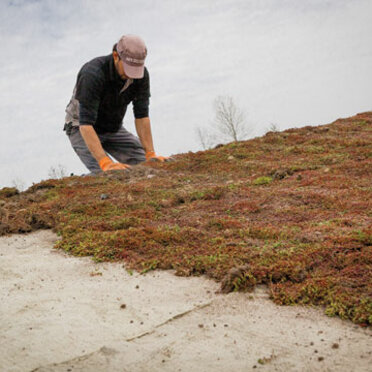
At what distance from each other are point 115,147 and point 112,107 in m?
1.48

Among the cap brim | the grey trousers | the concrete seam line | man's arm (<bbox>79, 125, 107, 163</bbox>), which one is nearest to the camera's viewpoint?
the concrete seam line

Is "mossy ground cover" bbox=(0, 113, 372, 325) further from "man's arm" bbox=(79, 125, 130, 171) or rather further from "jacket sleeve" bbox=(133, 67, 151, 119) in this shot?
"jacket sleeve" bbox=(133, 67, 151, 119)

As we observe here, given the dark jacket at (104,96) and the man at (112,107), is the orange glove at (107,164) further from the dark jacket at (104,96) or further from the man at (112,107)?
the dark jacket at (104,96)

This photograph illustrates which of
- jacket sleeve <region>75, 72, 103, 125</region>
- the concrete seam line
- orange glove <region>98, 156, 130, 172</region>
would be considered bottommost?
the concrete seam line

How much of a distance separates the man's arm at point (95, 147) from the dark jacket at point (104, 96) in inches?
6.3

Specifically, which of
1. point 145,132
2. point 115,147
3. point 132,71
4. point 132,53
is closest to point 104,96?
point 132,71

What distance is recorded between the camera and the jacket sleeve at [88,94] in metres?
8.48

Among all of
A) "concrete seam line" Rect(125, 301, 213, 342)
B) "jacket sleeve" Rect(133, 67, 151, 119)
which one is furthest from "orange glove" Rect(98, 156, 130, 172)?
"concrete seam line" Rect(125, 301, 213, 342)

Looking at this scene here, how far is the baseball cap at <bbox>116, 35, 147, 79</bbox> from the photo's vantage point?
7.99 m

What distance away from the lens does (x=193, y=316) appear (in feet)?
12.0

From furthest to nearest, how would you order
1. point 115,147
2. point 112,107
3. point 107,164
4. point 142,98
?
1. point 115,147
2. point 142,98
3. point 112,107
4. point 107,164

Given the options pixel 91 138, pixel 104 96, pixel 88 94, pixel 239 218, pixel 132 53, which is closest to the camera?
pixel 239 218

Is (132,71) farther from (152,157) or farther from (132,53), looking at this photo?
(152,157)

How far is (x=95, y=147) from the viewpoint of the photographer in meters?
8.95
